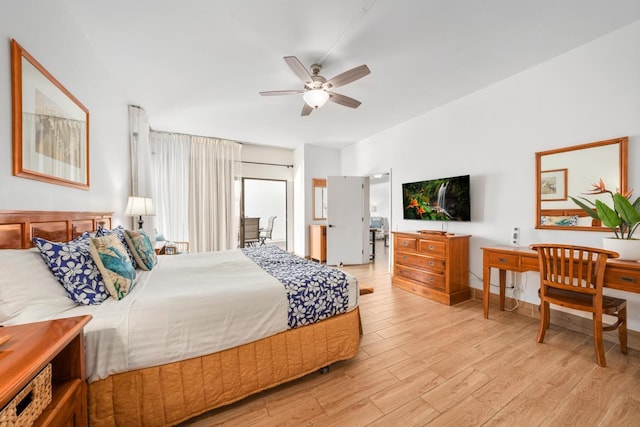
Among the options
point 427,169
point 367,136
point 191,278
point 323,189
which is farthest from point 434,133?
point 191,278

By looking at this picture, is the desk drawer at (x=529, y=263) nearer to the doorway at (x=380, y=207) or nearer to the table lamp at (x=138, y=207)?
the table lamp at (x=138, y=207)

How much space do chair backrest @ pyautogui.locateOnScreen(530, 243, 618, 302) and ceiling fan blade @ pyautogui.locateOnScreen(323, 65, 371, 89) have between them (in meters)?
2.15

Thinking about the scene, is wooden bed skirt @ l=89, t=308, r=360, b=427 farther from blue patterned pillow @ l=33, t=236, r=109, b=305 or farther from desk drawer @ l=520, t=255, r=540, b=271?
desk drawer @ l=520, t=255, r=540, b=271

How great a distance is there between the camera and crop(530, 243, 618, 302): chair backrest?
70.9 inches

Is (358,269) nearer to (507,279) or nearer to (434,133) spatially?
(507,279)

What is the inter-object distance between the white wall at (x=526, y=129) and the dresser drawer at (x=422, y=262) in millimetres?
492

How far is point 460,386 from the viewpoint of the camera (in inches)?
63.7

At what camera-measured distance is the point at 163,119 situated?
3.93m

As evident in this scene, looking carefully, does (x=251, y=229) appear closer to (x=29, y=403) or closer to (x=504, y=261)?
(x=504, y=261)

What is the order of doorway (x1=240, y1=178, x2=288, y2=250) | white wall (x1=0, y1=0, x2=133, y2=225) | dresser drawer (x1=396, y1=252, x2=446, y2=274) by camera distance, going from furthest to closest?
doorway (x1=240, y1=178, x2=288, y2=250) < dresser drawer (x1=396, y1=252, x2=446, y2=274) < white wall (x1=0, y1=0, x2=133, y2=225)

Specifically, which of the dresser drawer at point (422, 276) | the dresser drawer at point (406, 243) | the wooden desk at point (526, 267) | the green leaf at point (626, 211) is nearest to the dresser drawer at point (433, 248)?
the dresser drawer at point (406, 243)

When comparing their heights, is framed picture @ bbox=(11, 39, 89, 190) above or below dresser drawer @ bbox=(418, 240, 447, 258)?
above

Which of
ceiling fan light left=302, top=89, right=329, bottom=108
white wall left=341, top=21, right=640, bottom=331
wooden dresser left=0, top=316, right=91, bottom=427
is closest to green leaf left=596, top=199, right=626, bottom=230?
white wall left=341, top=21, right=640, bottom=331

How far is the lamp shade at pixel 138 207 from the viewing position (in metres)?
2.95
